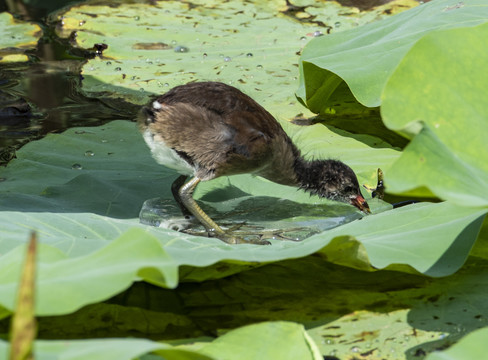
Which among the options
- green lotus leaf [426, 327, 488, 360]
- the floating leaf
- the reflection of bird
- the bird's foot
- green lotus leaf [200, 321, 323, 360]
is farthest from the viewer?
the reflection of bird

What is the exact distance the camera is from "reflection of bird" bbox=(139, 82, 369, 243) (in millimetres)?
2982

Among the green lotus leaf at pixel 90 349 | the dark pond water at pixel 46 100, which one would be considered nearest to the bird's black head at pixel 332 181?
the dark pond water at pixel 46 100

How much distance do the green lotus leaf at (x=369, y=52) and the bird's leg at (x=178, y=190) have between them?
0.79 meters

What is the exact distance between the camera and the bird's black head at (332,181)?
306 cm

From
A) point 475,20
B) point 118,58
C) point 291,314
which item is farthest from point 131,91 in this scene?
point 291,314

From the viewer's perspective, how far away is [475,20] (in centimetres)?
322

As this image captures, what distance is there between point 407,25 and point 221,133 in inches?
43.8

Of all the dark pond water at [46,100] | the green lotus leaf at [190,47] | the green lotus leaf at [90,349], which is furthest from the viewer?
the green lotus leaf at [190,47]

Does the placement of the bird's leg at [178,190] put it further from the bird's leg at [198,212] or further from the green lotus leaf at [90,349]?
the green lotus leaf at [90,349]

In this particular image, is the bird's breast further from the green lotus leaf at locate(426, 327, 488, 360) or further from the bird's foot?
the green lotus leaf at locate(426, 327, 488, 360)

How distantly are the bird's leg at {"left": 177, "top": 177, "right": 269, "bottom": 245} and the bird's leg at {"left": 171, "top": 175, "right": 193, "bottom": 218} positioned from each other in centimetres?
3

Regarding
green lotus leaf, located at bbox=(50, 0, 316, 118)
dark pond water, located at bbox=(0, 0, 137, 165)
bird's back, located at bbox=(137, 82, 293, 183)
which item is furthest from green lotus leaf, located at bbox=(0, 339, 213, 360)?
green lotus leaf, located at bbox=(50, 0, 316, 118)

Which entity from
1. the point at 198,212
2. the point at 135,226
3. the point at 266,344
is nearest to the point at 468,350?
the point at 266,344

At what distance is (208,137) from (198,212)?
32 centimetres
